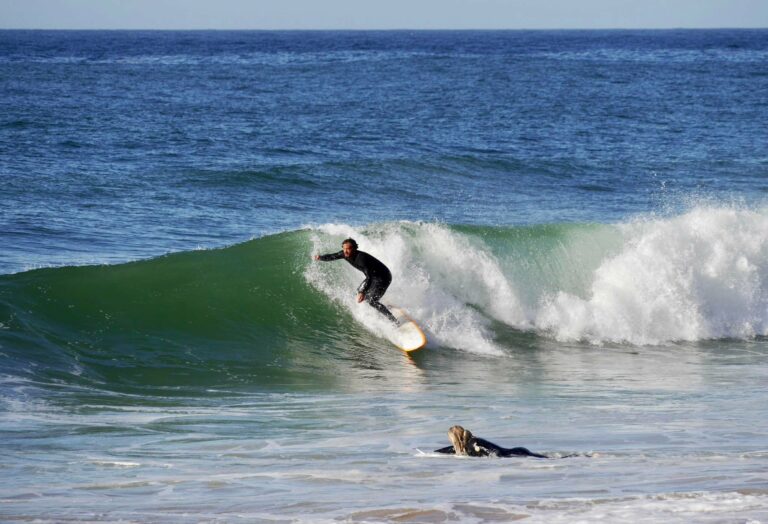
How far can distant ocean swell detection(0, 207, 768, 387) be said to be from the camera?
1268cm

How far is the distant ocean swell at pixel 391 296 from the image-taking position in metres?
12.7

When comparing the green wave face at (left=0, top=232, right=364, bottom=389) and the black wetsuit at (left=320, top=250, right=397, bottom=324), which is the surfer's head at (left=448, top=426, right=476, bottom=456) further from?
the black wetsuit at (left=320, top=250, right=397, bottom=324)

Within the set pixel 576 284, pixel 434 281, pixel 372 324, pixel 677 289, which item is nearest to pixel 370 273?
pixel 372 324

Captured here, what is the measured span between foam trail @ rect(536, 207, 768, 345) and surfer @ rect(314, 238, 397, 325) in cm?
277

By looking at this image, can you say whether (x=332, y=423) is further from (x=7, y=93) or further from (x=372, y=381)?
(x=7, y=93)

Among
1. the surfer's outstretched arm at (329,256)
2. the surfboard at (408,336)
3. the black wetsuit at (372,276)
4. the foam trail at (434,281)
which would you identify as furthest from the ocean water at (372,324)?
the surfer's outstretched arm at (329,256)

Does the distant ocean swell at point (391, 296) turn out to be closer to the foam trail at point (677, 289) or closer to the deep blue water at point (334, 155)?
the foam trail at point (677, 289)

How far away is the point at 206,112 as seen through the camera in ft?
120

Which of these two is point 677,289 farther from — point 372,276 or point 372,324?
point 372,276

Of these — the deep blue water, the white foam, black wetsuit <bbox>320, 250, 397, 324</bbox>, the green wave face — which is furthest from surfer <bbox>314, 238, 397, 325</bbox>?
the deep blue water

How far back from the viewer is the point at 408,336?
1322 cm

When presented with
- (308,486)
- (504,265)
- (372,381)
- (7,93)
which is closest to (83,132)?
(7,93)

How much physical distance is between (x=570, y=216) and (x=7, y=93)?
26.8 meters

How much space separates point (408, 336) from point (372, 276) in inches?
34.5
